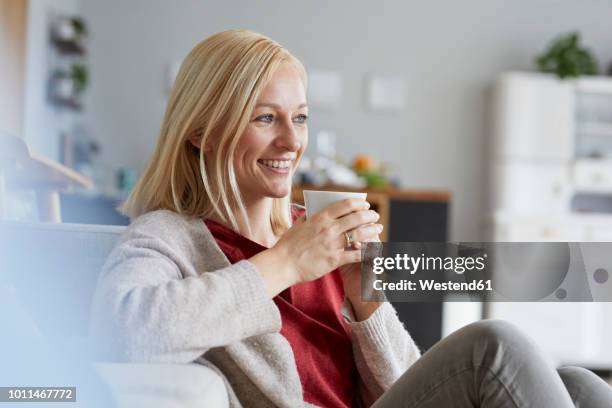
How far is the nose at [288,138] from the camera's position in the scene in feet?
4.44

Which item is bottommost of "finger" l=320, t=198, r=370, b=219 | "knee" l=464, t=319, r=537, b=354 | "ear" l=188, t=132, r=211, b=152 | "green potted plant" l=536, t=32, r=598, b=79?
"knee" l=464, t=319, r=537, b=354

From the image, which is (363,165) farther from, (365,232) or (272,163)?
(365,232)

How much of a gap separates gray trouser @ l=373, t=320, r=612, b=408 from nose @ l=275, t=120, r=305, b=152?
413 mm

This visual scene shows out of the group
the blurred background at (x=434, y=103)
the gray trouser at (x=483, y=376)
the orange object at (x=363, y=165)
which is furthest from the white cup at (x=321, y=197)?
the orange object at (x=363, y=165)

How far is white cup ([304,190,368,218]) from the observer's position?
1159 millimetres

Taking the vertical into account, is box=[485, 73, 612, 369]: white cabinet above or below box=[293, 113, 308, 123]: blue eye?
below

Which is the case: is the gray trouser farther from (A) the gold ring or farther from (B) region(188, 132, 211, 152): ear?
(B) region(188, 132, 211, 152): ear

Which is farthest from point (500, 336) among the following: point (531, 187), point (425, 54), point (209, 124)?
point (425, 54)

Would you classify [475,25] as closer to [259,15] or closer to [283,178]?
[259,15]

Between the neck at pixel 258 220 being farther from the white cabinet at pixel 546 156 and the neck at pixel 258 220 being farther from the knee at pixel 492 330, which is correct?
the white cabinet at pixel 546 156

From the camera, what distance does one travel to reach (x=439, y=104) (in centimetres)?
573

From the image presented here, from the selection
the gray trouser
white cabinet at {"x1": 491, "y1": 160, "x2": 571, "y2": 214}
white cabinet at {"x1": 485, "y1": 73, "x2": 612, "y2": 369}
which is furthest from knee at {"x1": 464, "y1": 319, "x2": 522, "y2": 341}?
white cabinet at {"x1": 491, "y1": 160, "x2": 571, "y2": 214}

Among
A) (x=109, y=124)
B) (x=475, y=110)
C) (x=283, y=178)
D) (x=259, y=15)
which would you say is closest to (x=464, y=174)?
(x=475, y=110)

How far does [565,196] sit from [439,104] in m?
1.06
